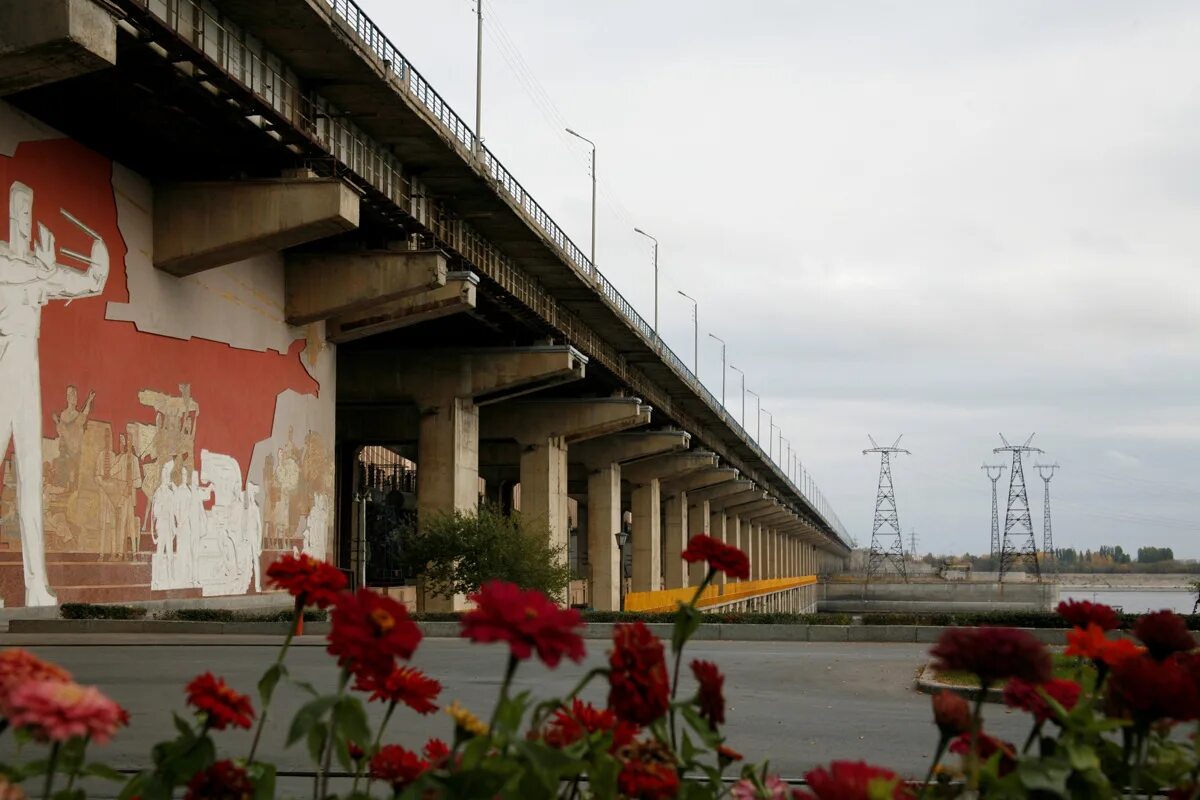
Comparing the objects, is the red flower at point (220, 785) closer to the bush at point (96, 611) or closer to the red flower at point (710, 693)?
the red flower at point (710, 693)

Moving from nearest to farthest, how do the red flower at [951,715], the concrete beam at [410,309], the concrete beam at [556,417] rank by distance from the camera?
1. the red flower at [951,715]
2. the concrete beam at [410,309]
3. the concrete beam at [556,417]

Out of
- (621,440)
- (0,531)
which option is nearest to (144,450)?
(0,531)

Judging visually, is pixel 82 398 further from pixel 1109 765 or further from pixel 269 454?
pixel 1109 765

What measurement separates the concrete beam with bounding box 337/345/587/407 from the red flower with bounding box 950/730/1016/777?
44.0 m

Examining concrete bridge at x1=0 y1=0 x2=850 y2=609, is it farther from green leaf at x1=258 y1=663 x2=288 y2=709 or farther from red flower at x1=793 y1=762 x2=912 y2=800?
red flower at x1=793 y1=762 x2=912 y2=800

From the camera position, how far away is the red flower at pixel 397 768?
3549mm

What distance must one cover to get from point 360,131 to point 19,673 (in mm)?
32162

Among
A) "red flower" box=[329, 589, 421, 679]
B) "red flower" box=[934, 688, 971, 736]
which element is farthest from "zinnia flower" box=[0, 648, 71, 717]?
"red flower" box=[934, 688, 971, 736]

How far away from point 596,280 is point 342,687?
47967 mm

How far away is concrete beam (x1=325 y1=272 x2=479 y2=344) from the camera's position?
37.8 meters

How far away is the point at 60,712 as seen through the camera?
2408mm

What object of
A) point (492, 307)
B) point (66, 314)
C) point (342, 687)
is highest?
point (492, 307)

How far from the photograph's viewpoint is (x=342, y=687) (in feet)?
10.9

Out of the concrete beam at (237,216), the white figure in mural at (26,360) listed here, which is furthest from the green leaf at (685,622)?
the concrete beam at (237,216)
